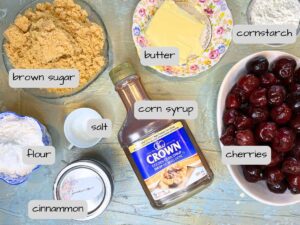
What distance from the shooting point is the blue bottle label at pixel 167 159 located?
82 centimetres

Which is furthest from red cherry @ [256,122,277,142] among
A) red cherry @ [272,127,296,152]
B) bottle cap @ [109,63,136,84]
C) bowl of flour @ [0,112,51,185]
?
bowl of flour @ [0,112,51,185]

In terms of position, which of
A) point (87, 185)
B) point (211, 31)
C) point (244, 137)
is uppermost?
point (211, 31)

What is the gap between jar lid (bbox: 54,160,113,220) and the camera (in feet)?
2.76

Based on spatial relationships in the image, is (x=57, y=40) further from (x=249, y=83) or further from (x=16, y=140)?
(x=249, y=83)

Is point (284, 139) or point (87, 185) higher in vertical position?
point (284, 139)

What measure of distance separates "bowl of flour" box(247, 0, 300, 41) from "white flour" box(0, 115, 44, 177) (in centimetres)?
48

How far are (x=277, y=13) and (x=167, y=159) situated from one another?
0.36 m

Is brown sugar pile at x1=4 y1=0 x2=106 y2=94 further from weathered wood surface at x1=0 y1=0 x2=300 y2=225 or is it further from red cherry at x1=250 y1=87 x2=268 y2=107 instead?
red cherry at x1=250 y1=87 x2=268 y2=107

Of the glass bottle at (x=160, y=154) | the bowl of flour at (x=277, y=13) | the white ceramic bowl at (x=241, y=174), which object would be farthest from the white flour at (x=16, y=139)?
the bowl of flour at (x=277, y=13)

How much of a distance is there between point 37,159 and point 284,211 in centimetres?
50

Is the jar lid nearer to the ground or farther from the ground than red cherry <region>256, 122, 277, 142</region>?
nearer to the ground

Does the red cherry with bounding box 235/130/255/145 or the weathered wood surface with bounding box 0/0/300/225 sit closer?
the red cherry with bounding box 235/130/255/145

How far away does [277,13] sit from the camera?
0.87 metres

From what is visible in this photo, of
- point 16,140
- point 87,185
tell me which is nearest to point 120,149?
point 87,185
